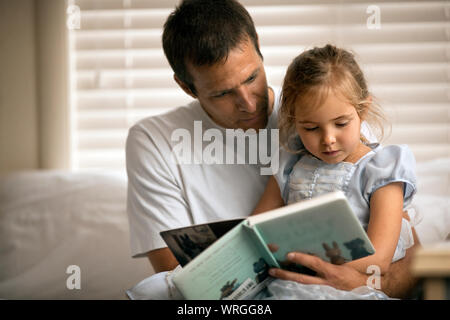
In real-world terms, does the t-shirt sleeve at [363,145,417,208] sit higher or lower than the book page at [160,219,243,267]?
higher

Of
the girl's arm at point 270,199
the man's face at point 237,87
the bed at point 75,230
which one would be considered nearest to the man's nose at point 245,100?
the man's face at point 237,87

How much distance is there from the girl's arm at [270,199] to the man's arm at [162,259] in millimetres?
278

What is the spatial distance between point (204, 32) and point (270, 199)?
1.68 ft

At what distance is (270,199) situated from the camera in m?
1.36

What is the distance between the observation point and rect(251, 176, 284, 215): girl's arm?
A: 1347mm

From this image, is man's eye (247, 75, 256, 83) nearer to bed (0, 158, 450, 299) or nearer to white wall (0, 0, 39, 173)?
bed (0, 158, 450, 299)

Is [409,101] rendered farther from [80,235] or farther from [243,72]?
[80,235]

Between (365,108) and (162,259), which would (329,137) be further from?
(162,259)

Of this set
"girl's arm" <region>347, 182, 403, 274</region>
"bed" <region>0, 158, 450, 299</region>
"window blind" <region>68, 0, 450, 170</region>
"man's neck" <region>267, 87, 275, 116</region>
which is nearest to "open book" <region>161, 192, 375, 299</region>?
"girl's arm" <region>347, 182, 403, 274</region>

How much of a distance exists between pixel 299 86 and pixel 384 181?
32 cm

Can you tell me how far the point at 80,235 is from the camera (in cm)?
180

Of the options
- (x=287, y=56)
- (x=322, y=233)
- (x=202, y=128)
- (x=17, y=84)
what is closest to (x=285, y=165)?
(x=202, y=128)
